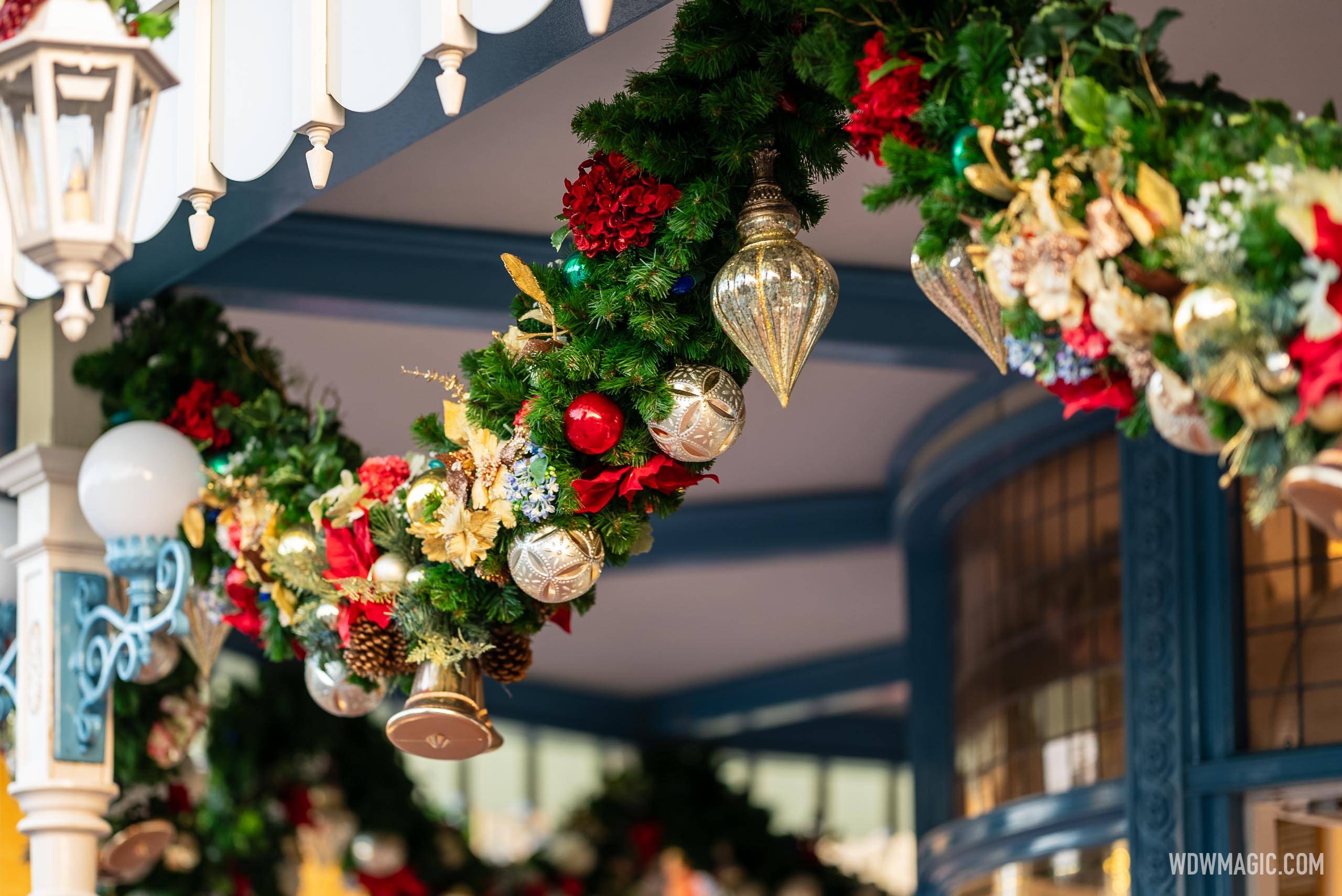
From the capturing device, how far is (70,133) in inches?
82.4

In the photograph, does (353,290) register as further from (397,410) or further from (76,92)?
(76,92)

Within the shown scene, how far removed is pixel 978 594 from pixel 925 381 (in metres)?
0.71

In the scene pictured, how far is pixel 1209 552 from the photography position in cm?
459

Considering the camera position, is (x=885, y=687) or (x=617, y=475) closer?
(x=617, y=475)

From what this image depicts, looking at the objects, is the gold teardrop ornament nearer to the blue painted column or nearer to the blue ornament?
the blue ornament

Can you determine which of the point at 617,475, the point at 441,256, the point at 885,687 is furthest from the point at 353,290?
the point at 885,687

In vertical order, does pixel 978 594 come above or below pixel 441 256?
below

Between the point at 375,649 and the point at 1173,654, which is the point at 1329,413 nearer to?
the point at 375,649

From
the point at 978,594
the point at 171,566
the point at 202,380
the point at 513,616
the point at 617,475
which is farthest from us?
the point at 978,594

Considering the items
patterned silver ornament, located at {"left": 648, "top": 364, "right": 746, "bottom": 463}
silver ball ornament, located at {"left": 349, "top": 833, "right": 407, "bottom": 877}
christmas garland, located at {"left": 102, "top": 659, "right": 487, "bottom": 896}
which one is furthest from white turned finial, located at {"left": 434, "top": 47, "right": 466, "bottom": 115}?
silver ball ornament, located at {"left": 349, "top": 833, "right": 407, "bottom": 877}

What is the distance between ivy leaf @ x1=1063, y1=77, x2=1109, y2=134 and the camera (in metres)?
2.09

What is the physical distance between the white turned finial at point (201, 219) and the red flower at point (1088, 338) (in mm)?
1508

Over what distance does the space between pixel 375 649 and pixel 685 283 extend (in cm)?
100

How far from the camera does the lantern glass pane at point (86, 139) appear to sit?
204cm
